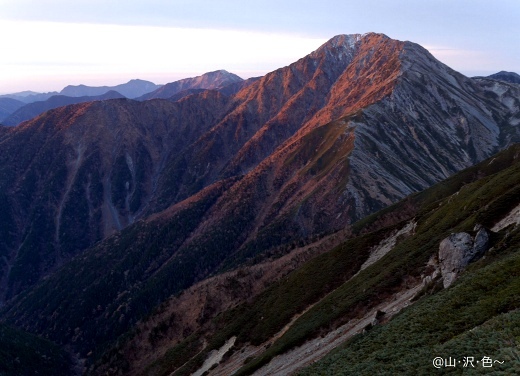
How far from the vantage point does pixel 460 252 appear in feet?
172

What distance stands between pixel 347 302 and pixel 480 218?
24547 mm

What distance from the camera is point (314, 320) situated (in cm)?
6544

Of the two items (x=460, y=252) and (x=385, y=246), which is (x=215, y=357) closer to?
(x=385, y=246)

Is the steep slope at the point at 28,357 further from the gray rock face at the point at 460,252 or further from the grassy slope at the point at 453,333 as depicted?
the gray rock face at the point at 460,252

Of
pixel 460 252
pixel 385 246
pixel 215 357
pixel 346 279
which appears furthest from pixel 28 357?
pixel 460 252

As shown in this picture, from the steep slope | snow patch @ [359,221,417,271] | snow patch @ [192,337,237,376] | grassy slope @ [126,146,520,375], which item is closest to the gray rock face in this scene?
grassy slope @ [126,146,520,375]

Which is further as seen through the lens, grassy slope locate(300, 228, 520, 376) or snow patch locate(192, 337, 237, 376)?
snow patch locate(192, 337, 237, 376)

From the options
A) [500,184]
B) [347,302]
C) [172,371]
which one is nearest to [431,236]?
[500,184]

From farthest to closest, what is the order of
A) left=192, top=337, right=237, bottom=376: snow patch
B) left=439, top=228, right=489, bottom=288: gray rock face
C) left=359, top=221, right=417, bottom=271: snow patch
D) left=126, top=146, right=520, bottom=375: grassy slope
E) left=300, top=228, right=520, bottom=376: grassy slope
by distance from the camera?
left=359, top=221, right=417, bottom=271: snow patch
left=192, top=337, right=237, bottom=376: snow patch
left=126, top=146, right=520, bottom=375: grassy slope
left=439, top=228, right=489, bottom=288: gray rock face
left=300, top=228, right=520, bottom=376: grassy slope

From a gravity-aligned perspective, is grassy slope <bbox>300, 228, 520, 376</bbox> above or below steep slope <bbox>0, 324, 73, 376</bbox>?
above

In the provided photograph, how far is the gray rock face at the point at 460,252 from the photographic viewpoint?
51256 mm

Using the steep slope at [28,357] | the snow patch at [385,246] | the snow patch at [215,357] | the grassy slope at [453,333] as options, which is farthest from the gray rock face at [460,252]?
the steep slope at [28,357]

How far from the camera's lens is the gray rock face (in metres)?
51.3

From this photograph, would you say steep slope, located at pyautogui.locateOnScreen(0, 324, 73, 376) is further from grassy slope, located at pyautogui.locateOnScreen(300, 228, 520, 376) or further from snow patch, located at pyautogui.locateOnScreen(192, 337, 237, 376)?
grassy slope, located at pyautogui.locateOnScreen(300, 228, 520, 376)
